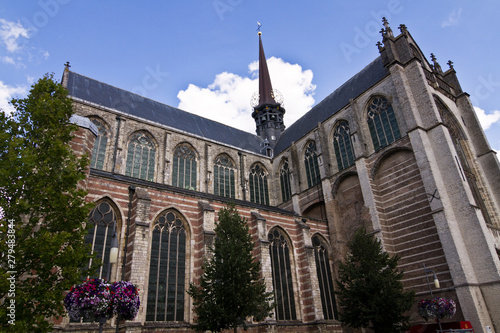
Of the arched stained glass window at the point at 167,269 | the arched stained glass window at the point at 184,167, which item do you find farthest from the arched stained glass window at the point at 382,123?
the arched stained glass window at the point at 167,269

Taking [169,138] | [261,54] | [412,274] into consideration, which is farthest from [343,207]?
[261,54]

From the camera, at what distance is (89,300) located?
7840mm

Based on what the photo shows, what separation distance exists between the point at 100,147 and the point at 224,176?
30.8 ft

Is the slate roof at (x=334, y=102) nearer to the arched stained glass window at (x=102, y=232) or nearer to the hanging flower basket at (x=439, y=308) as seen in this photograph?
the hanging flower basket at (x=439, y=308)

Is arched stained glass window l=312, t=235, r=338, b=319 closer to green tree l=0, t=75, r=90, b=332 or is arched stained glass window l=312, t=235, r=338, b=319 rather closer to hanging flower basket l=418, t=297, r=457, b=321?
hanging flower basket l=418, t=297, r=457, b=321

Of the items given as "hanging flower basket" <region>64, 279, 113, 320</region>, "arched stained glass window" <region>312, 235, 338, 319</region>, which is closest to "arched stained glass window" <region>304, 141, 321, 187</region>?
"arched stained glass window" <region>312, 235, 338, 319</region>

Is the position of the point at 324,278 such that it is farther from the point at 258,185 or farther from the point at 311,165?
the point at 258,185

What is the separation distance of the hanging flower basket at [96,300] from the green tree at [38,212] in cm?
33

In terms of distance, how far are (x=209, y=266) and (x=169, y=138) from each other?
12.8 meters

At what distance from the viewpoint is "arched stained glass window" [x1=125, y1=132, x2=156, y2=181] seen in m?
22.9

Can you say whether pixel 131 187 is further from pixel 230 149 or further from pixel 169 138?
pixel 230 149

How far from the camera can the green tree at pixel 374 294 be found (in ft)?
47.9

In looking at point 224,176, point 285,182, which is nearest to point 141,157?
point 224,176

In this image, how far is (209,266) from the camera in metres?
14.5
